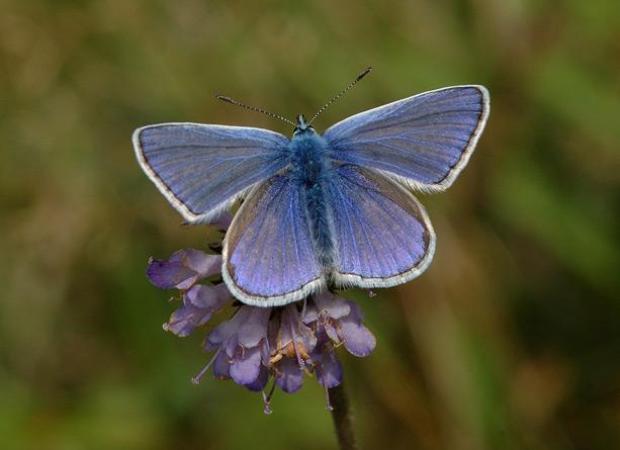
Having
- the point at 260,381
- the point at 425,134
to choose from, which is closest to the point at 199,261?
the point at 260,381

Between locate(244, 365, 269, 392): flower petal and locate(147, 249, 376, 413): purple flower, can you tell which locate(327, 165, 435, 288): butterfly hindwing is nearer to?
locate(147, 249, 376, 413): purple flower

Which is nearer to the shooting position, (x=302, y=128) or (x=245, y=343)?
(x=245, y=343)

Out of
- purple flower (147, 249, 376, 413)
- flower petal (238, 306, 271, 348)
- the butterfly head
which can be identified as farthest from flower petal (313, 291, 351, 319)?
the butterfly head

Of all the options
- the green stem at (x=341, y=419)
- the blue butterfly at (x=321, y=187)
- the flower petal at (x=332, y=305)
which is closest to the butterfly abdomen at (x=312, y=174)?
the blue butterfly at (x=321, y=187)

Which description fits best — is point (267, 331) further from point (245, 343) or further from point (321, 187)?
point (321, 187)

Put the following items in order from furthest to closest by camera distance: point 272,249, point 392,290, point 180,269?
point 392,290
point 180,269
point 272,249

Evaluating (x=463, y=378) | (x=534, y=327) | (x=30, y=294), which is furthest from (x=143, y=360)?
(x=534, y=327)

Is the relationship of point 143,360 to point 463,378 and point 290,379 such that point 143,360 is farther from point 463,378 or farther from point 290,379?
point 290,379

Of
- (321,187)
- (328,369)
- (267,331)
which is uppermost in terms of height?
(321,187)
